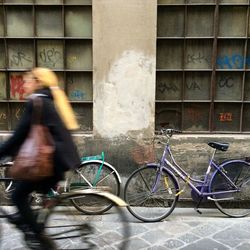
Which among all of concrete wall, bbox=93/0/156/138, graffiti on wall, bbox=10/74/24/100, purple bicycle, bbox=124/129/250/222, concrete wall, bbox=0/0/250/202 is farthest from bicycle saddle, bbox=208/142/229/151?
graffiti on wall, bbox=10/74/24/100

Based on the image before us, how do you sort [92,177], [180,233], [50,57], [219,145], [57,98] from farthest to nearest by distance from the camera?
[50,57], [92,177], [219,145], [180,233], [57,98]

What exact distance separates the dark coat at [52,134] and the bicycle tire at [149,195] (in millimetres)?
2106

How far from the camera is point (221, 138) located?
231 inches

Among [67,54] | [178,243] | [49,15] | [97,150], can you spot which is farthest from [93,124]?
[178,243]

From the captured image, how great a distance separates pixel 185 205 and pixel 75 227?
2.66 m

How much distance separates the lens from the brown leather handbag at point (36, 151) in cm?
330

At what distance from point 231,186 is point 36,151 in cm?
313

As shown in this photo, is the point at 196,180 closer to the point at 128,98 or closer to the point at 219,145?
the point at 219,145

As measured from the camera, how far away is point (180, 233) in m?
4.95

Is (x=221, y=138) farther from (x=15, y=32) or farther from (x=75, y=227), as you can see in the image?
(x=15, y=32)

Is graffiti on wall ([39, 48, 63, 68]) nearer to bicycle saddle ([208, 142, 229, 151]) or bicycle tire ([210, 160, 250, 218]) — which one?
bicycle saddle ([208, 142, 229, 151])

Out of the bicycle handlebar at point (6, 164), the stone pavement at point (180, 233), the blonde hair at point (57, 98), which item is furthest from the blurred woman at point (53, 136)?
the bicycle handlebar at point (6, 164)

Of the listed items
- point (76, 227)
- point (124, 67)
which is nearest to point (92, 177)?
point (124, 67)

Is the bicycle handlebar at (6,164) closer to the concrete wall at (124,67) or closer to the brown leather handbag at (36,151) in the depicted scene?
the concrete wall at (124,67)
